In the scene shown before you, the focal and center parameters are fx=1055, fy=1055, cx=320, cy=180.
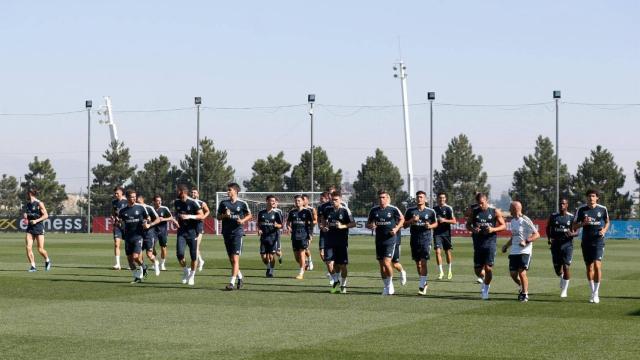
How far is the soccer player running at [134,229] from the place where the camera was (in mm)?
23844

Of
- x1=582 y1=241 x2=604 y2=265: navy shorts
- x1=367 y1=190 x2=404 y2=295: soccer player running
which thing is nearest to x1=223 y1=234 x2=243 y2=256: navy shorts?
x1=367 y1=190 x2=404 y2=295: soccer player running

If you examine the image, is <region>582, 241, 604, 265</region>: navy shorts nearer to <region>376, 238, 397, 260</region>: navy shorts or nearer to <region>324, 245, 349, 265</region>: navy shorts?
<region>376, 238, 397, 260</region>: navy shorts

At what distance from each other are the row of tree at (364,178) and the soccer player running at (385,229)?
74.0m

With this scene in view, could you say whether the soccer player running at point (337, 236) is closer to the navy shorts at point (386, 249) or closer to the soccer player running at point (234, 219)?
the navy shorts at point (386, 249)

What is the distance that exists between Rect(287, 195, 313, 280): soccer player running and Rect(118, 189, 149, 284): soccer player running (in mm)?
3820

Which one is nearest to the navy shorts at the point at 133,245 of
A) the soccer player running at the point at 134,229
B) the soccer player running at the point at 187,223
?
the soccer player running at the point at 134,229

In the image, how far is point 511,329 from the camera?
14.7 metres

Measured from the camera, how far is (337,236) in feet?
69.8

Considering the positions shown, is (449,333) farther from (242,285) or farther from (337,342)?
(242,285)

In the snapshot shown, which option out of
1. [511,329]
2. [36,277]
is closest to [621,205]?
[36,277]

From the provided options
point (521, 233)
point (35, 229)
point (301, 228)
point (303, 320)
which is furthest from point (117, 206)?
point (303, 320)

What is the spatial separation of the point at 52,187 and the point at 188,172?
14230 mm

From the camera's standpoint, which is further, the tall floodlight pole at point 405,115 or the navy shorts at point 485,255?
the tall floodlight pole at point 405,115

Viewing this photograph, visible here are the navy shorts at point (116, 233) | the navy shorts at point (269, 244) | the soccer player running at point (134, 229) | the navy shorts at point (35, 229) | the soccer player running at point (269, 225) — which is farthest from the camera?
the navy shorts at point (116, 233)
